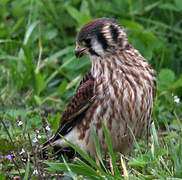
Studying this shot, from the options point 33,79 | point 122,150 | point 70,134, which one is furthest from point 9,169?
point 33,79

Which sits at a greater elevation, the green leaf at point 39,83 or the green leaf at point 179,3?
the green leaf at point 179,3

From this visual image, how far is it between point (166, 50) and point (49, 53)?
4.57 feet

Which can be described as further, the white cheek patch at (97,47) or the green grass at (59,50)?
the green grass at (59,50)

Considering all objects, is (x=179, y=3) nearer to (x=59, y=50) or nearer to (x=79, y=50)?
(x=59, y=50)

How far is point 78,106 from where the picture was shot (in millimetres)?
4281

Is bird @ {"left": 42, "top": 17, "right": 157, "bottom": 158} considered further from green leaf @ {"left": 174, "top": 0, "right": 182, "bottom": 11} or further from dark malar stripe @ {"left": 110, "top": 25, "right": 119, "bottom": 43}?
green leaf @ {"left": 174, "top": 0, "right": 182, "bottom": 11}

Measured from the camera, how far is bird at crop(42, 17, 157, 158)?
13.3ft

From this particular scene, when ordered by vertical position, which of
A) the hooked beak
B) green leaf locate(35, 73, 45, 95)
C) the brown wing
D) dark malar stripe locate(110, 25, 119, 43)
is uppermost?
dark malar stripe locate(110, 25, 119, 43)

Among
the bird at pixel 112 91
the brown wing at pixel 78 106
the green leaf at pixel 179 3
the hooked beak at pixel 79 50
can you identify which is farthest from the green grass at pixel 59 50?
the hooked beak at pixel 79 50

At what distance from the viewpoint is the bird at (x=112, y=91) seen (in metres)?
4.04

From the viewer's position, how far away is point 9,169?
13.3ft

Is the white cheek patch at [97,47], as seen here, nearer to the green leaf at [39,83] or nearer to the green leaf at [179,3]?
the green leaf at [39,83]

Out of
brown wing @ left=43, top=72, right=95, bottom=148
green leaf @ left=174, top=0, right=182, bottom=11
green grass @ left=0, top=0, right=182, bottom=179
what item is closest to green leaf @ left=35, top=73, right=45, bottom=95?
green grass @ left=0, top=0, right=182, bottom=179

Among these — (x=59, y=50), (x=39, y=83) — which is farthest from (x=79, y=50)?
(x=59, y=50)
